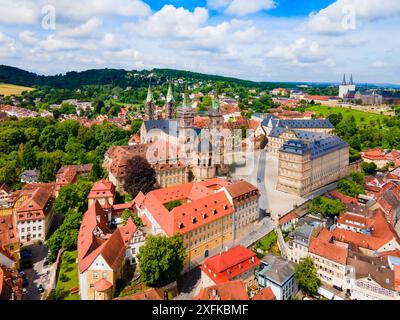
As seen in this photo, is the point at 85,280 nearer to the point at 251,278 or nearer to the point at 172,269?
the point at 172,269

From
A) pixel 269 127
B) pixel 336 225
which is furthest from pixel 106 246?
pixel 269 127

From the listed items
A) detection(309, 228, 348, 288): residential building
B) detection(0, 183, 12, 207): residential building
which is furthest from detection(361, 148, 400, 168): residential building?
detection(0, 183, 12, 207): residential building

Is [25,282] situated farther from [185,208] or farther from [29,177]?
[29,177]

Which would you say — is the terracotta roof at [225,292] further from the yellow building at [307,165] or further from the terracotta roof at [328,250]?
the yellow building at [307,165]

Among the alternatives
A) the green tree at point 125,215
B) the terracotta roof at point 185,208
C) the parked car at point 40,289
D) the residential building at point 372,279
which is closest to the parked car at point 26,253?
the parked car at point 40,289

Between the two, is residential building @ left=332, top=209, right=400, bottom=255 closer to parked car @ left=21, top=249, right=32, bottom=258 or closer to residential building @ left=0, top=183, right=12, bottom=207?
parked car @ left=21, top=249, right=32, bottom=258

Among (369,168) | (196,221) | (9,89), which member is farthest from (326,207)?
(9,89)
